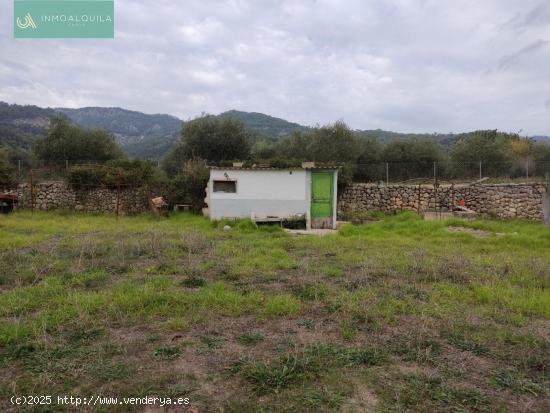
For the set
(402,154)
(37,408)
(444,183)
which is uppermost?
(402,154)

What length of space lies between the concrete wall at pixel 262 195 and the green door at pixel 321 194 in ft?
1.18

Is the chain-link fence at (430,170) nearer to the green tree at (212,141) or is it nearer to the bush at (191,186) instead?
the green tree at (212,141)

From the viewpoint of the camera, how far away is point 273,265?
712 cm

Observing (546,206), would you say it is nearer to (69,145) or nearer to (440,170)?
(440,170)

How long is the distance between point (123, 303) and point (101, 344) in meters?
1.09

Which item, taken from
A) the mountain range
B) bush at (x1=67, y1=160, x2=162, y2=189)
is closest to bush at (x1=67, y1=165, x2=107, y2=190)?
bush at (x1=67, y1=160, x2=162, y2=189)

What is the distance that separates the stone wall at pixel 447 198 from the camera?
15711 millimetres

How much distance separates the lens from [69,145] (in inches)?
917

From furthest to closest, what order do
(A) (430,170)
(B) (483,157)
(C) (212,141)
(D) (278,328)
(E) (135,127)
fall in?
(E) (135,127), (C) (212,141), (A) (430,170), (B) (483,157), (D) (278,328)

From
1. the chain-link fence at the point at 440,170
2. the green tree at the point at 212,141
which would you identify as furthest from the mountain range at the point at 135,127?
the chain-link fence at the point at 440,170

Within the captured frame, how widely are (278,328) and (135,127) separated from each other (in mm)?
100084

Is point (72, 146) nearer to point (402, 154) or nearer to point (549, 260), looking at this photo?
point (402, 154)

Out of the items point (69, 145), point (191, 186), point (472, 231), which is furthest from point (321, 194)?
point (69, 145)

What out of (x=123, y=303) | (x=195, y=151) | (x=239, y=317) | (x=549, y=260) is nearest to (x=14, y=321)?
(x=123, y=303)
